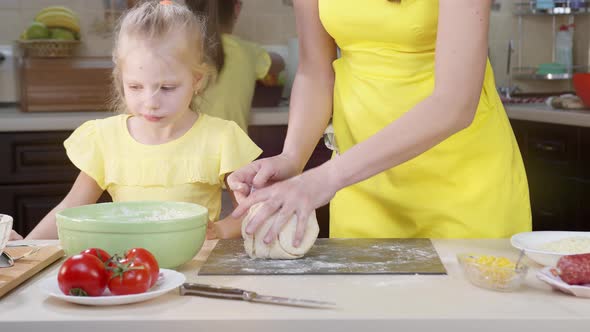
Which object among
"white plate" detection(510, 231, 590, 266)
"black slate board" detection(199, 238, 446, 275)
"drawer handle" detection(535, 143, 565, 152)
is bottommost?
"drawer handle" detection(535, 143, 565, 152)

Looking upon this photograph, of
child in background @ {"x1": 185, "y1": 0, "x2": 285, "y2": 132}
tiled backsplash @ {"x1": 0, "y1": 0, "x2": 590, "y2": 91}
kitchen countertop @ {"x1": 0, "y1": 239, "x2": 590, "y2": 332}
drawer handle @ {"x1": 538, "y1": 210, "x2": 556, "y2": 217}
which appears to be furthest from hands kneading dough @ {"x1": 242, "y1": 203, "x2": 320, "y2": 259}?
tiled backsplash @ {"x1": 0, "y1": 0, "x2": 590, "y2": 91}

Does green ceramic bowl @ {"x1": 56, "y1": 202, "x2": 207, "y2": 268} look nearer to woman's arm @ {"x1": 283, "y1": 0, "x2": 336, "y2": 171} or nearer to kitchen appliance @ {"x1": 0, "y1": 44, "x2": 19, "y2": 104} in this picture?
woman's arm @ {"x1": 283, "y1": 0, "x2": 336, "y2": 171}

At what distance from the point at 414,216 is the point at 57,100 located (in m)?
2.17

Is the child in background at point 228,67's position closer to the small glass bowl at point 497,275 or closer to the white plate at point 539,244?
the white plate at point 539,244

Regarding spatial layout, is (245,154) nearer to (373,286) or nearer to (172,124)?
(172,124)

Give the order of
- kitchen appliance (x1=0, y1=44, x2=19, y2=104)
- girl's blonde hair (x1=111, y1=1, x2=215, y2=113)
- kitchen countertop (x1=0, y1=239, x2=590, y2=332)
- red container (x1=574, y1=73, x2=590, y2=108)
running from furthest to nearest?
kitchen appliance (x1=0, y1=44, x2=19, y2=104)
red container (x1=574, y1=73, x2=590, y2=108)
girl's blonde hair (x1=111, y1=1, x2=215, y2=113)
kitchen countertop (x1=0, y1=239, x2=590, y2=332)

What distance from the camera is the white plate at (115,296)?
1.16 metres

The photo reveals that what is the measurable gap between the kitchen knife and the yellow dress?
623 mm

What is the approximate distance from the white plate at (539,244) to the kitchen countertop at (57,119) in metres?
2.07

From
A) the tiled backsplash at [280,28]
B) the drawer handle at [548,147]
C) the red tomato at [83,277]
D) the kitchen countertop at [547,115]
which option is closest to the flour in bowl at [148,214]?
the red tomato at [83,277]

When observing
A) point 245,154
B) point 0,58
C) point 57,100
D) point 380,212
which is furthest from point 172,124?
point 0,58

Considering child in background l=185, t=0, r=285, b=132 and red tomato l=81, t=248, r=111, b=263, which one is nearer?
red tomato l=81, t=248, r=111, b=263

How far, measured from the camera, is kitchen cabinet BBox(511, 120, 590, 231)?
342 centimetres

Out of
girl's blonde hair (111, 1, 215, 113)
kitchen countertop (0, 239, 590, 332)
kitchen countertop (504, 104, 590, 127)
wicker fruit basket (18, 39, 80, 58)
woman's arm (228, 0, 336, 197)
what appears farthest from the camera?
wicker fruit basket (18, 39, 80, 58)
